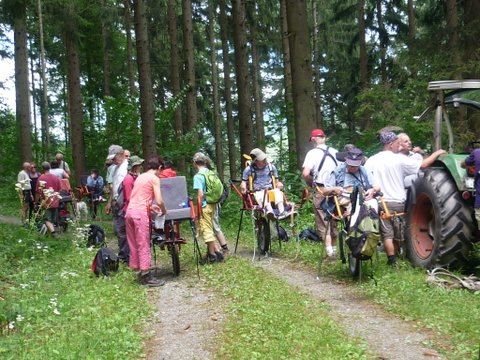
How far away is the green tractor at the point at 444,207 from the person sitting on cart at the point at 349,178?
2.17ft

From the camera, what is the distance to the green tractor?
22.0 feet

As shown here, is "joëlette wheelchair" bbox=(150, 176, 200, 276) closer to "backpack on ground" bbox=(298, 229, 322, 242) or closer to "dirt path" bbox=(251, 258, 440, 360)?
"dirt path" bbox=(251, 258, 440, 360)

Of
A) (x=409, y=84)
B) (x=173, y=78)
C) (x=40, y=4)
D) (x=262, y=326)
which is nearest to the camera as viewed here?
(x=262, y=326)

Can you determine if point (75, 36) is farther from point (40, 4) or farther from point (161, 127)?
point (161, 127)

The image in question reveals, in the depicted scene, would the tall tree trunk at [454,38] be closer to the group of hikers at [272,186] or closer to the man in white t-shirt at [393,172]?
the group of hikers at [272,186]

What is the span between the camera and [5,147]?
2728 centimetres

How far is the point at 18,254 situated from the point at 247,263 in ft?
13.1

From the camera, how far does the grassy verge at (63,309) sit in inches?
199

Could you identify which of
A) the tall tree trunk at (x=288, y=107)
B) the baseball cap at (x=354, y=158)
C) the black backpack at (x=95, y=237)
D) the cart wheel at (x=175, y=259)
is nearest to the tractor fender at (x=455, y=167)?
the baseball cap at (x=354, y=158)

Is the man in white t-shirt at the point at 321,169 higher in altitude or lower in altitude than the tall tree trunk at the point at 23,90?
lower

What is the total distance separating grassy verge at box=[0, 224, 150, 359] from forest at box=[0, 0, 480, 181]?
6.03 metres

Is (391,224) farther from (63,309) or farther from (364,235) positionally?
(63,309)

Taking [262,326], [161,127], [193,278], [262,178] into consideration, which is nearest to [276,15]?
[161,127]

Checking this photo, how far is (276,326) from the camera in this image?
5375 mm
